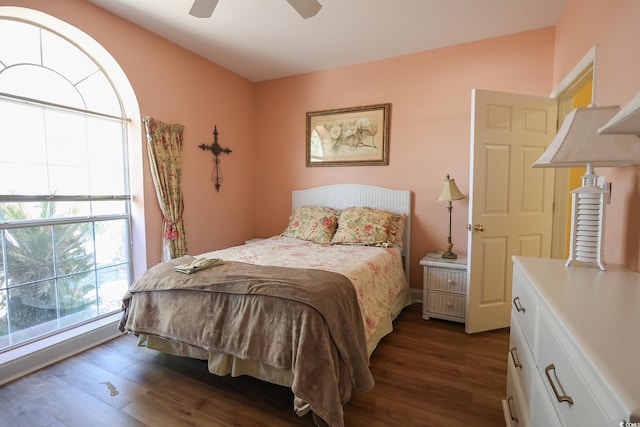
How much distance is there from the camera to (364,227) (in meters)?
3.05

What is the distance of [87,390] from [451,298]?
9.16 ft

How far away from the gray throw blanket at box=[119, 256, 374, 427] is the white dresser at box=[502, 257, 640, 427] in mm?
769

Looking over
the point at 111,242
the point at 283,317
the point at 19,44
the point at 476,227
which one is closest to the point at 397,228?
the point at 476,227

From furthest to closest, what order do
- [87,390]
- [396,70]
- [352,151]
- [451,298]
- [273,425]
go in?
[352,151], [396,70], [451,298], [87,390], [273,425]

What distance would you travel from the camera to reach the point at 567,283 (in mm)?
1088

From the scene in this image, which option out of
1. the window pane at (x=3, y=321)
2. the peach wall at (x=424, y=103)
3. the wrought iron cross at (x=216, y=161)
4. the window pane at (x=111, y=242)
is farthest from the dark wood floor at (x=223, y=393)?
the wrought iron cross at (x=216, y=161)

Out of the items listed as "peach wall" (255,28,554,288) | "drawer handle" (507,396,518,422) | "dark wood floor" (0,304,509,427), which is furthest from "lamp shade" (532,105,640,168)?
"peach wall" (255,28,554,288)

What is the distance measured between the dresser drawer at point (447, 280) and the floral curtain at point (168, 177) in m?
2.45

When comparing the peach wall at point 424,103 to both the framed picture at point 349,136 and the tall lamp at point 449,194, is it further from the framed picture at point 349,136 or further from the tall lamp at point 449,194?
the tall lamp at point 449,194

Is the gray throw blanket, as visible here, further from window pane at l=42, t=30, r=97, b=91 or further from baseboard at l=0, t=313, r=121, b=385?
window pane at l=42, t=30, r=97, b=91

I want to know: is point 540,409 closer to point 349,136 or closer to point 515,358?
point 515,358

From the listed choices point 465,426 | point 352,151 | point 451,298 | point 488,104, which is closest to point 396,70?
point 352,151

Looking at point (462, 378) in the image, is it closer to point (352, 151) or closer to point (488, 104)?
point (488, 104)

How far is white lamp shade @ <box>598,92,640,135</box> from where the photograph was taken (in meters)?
0.76
